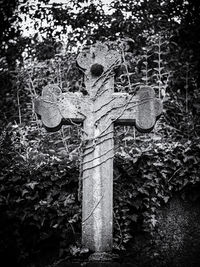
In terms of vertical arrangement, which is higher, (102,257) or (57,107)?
(57,107)

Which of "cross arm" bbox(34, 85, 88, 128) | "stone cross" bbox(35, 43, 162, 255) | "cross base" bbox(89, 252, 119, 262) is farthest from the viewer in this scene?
"cross arm" bbox(34, 85, 88, 128)

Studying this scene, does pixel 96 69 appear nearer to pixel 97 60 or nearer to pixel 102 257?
pixel 97 60

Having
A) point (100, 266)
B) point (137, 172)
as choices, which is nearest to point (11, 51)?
point (137, 172)

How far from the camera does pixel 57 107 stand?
3100 millimetres

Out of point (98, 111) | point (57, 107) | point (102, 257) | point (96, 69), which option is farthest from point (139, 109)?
point (102, 257)

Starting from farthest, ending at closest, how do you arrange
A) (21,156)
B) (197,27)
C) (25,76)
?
(197,27) < (25,76) < (21,156)

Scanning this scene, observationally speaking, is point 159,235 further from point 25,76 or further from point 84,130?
point 25,76

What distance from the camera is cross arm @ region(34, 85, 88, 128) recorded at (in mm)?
3083

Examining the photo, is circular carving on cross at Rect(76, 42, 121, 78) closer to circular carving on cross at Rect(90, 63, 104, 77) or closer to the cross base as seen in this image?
circular carving on cross at Rect(90, 63, 104, 77)

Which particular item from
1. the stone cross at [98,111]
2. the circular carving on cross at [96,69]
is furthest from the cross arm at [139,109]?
the circular carving on cross at [96,69]

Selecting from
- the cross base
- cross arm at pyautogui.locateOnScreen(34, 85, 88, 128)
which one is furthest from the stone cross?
the cross base

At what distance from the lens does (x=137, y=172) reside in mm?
3908

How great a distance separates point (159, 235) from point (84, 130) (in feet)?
5.31

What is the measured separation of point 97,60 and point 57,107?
22.1 inches
